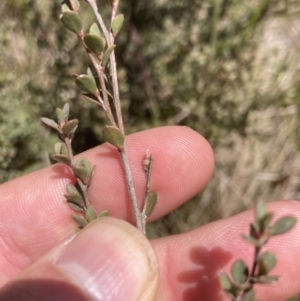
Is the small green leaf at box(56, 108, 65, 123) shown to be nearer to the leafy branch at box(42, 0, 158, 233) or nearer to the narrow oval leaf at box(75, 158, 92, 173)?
the leafy branch at box(42, 0, 158, 233)

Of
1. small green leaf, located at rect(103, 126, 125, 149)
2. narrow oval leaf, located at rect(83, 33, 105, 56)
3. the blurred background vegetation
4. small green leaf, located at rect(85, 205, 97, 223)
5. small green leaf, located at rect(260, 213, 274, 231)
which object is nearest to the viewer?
small green leaf, located at rect(260, 213, 274, 231)

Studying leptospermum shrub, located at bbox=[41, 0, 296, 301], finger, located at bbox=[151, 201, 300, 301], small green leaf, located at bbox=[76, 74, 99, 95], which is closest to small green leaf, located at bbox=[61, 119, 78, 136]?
leptospermum shrub, located at bbox=[41, 0, 296, 301]

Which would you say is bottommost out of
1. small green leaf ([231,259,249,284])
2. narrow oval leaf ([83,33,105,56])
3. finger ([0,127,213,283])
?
finger ([0,127,213,283])

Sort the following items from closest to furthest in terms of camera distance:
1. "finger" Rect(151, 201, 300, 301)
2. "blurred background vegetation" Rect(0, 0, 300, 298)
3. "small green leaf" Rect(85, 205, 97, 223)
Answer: "small green leaf" Rect(85, 205, 97, 223), "finger" Rect(151, 201, 300, 301), "blurred background vegetation" Rect(0, 0, 300, 298)

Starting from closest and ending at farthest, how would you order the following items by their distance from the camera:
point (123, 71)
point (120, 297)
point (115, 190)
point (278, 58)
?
point (120, 297) < point (115, 190) < point (123, 71) < point (278, 58)

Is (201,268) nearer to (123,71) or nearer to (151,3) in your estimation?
(123,71)

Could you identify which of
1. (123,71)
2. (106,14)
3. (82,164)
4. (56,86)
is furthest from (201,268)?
(106,14)

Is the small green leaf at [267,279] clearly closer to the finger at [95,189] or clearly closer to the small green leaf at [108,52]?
the small green leaf at [108,52]
